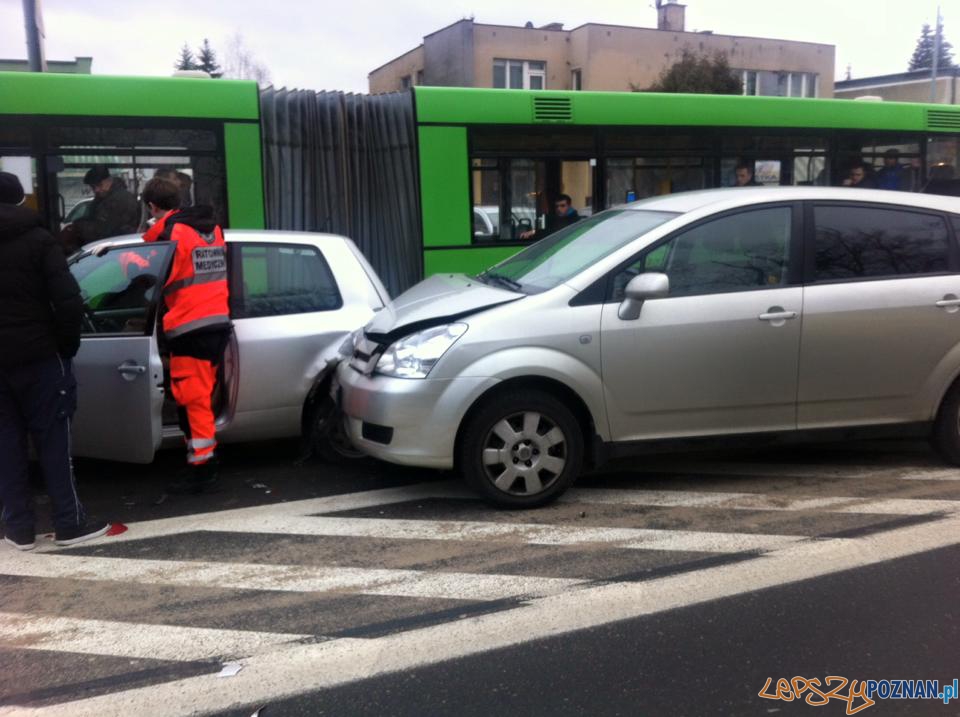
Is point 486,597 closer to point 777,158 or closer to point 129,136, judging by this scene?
point 129,136

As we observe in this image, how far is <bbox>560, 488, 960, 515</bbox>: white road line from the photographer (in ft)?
16.4

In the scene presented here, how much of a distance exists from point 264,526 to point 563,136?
596 centimetres

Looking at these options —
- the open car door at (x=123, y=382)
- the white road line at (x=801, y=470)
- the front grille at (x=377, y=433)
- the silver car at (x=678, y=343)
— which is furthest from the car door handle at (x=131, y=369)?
the white road line at (x=801, y=470)

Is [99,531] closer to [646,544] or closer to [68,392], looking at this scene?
[68,392]

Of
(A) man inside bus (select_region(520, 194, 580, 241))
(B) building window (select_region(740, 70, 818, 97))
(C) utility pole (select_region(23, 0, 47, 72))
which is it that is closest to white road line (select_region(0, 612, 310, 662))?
(A) man inside bus (select_region(520, 194, 580, 241))


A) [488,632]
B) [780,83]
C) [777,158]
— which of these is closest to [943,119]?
[777,158]

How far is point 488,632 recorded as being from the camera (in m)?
3.60

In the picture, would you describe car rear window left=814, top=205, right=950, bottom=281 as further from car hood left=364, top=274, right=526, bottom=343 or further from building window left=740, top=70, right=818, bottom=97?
building window left=740, top=70, right=818, bottom=97

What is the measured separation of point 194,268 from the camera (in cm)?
520

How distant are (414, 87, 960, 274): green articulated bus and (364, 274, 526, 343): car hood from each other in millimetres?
3518

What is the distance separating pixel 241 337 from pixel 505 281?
1.70 meters

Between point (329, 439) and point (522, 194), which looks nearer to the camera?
point (329, 439)

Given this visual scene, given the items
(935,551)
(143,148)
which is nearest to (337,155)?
(143,148)

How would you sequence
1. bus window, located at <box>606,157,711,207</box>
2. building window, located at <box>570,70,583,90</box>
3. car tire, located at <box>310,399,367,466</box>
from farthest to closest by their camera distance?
building window, located at <box>570,70,583,90</box>, bus window, located at <box>606,157,711,207</box>, car tire, located at <box>310,399,367,466</box>
